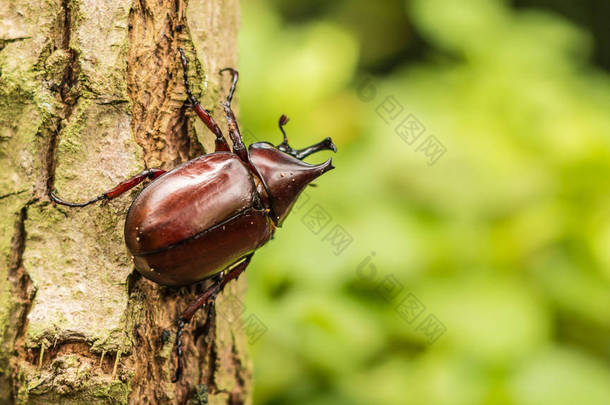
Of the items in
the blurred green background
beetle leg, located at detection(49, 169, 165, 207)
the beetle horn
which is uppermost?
beetle leg, located at detection(49, 169, 165, 207)

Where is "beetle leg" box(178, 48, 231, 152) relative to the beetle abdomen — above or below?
→ above

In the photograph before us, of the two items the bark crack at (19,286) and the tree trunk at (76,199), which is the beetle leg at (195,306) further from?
the bark crack at (19,286)

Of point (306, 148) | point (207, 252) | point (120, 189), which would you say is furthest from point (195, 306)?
point (306, 148)

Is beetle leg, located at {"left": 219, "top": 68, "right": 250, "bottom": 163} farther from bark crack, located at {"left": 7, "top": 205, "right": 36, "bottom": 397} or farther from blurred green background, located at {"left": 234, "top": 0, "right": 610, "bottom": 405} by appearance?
blurred green background, located at {"left": 234, "top": 0, "right": 610, "bottom": 405}

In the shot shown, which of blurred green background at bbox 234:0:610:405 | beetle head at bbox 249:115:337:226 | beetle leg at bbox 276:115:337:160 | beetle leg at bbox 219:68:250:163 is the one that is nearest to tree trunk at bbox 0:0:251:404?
beetle leg at bbox 219:68:250:163

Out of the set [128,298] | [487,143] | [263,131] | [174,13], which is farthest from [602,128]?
[128,298]

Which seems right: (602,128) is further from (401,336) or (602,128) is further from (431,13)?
(401,336)

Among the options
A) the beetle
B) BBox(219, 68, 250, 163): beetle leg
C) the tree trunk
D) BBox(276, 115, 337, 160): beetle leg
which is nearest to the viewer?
the tree trunk
